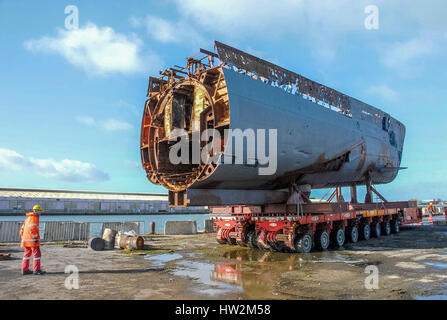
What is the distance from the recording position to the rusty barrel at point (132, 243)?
505 inches

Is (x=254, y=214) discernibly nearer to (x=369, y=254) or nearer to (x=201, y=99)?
(x=369, y=254)

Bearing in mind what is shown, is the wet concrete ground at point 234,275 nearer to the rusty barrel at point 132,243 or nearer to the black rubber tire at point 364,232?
the rusty barrel at point 132,243

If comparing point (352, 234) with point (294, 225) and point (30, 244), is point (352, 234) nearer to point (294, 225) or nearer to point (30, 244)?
point (294, 225)

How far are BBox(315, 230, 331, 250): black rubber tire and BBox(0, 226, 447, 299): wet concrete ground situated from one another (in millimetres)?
512

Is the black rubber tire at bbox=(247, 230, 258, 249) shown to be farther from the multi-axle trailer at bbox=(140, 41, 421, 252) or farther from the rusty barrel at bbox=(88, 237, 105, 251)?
the rusty barrel at bbox=(88, 237, 105, 251)

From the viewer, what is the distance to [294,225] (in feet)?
36.9

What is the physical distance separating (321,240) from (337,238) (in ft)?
4.11

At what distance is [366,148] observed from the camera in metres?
15.2

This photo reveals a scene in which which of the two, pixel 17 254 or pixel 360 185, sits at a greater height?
pixel 360 185

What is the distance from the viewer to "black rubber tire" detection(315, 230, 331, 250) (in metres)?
12.5

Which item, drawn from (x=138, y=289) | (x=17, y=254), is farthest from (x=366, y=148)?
(x=17, y=254)

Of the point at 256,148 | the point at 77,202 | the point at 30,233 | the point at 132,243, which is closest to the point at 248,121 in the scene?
the point at 256,148
